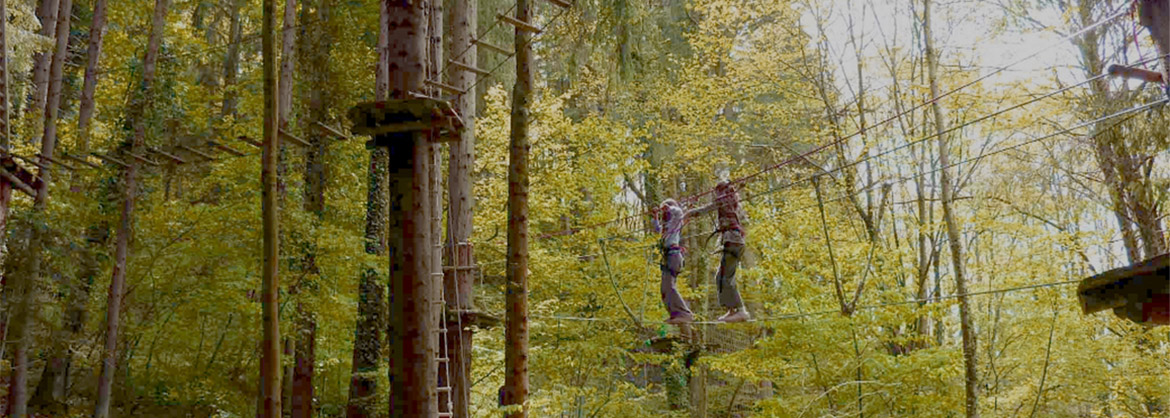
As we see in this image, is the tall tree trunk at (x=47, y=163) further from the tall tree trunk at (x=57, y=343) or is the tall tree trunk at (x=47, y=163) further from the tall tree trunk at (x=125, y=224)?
the tall tree trunk at (x=125, y=224)

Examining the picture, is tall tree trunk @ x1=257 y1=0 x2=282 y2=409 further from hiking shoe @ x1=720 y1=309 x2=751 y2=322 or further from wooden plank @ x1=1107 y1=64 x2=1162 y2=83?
wooden plank @ x1=1107 y1=64 x2=1162 y2=83

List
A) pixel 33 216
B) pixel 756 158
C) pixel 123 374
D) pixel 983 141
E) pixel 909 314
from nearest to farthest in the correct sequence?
pixel 33 216, pixel 909 314, pixel 123 374, pixel 983 141, pixel 756 158

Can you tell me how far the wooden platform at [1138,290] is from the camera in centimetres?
386

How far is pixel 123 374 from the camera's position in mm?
13898

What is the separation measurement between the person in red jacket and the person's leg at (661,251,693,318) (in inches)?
17.8

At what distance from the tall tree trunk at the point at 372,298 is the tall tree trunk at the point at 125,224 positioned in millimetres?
2919

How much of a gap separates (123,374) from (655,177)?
10.7m

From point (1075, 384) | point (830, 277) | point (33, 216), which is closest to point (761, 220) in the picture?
point (830, 277)

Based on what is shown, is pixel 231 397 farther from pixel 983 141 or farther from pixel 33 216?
pixel 983 141

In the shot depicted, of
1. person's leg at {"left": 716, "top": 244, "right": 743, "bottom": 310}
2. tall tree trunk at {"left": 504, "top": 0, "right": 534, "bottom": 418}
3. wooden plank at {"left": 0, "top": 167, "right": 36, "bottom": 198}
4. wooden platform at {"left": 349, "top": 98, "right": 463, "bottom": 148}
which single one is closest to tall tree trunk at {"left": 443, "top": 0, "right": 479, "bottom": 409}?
tall tree trunk at {"left": 504, "top": 0, "right": 534, "bottom": 418}

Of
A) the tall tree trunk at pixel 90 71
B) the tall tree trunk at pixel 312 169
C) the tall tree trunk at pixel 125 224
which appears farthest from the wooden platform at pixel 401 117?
the tall tree trunk at pixel 90 71

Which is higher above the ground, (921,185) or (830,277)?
(921,185)

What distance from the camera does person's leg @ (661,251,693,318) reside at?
9.36 metres

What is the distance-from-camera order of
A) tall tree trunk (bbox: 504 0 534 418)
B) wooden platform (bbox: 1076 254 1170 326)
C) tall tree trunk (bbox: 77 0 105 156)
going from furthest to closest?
tall tree trunk (bbox: 77 0 105 156) < tall tree trunk (bbox: 504 0 534 418) < wooden platform (bbox: 1076 254 1170 326)
